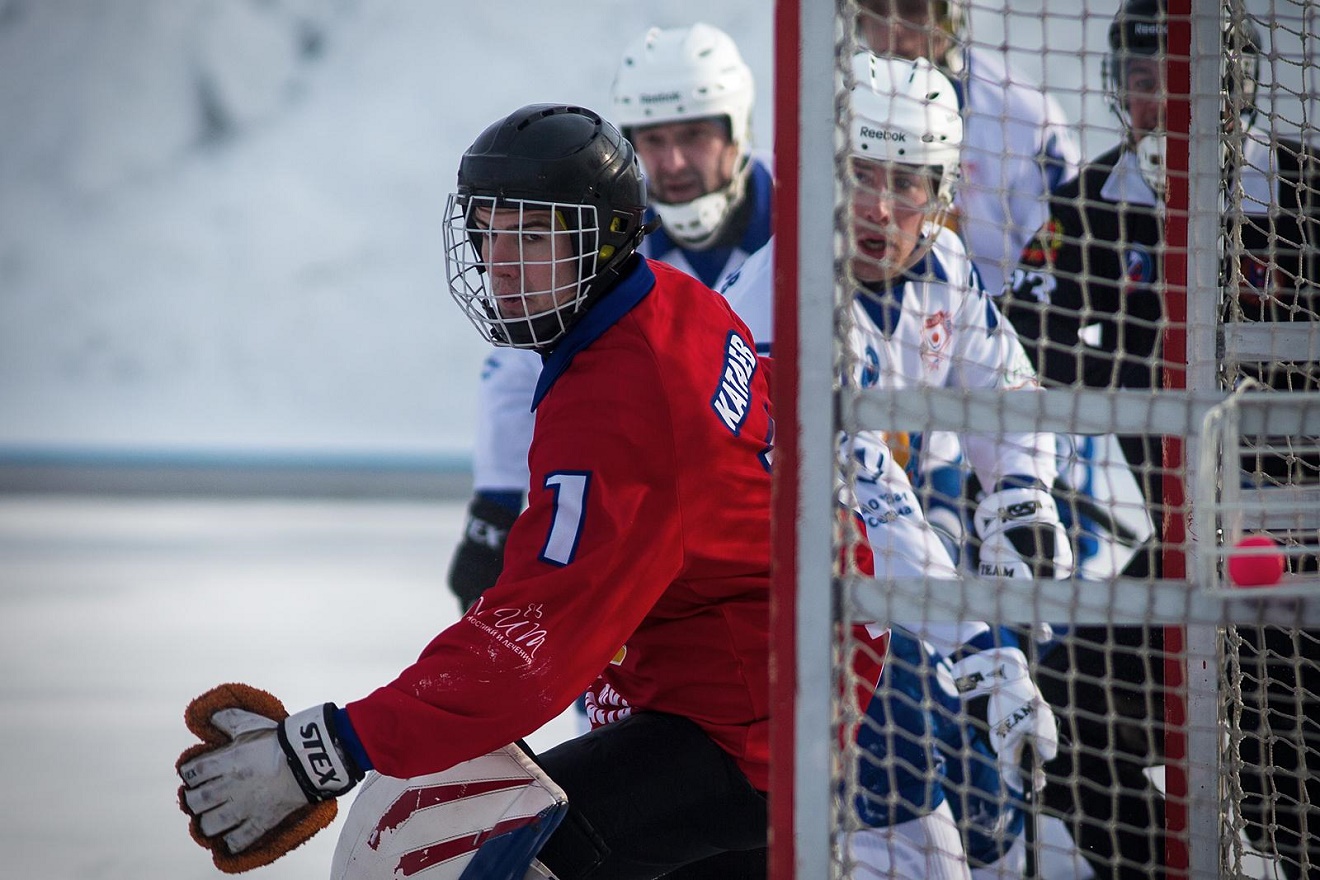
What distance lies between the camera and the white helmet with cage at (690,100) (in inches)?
127

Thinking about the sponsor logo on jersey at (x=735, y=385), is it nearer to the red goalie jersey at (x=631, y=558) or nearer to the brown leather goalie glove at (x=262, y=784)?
the red goalie jersey at (x=631, y=558)

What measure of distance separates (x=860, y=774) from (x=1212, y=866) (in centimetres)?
51

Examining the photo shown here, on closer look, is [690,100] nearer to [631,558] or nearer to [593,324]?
[593,324]

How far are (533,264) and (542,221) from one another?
0.07 metres

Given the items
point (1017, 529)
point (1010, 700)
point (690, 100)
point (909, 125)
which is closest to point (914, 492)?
point (1017, 529)

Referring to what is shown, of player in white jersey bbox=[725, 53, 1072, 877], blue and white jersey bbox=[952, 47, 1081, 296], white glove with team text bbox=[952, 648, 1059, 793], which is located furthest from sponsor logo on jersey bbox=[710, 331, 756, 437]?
blue and white jersey bbox=[952, 47, 1081, 296]

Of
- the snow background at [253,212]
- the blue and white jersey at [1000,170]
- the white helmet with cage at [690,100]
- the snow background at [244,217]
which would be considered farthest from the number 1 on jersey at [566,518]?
the snow background at [244,217]

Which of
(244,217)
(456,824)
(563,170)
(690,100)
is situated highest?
(244,217)

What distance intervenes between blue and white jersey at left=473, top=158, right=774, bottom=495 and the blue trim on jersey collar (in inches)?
50.8

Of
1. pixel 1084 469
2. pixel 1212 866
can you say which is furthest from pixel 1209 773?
pixel 1084 469

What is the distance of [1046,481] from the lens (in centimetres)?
255

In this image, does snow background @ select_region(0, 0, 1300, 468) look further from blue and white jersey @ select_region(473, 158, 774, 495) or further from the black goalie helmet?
the black goalie helmet

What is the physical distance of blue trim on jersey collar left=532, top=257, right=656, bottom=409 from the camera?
168cm

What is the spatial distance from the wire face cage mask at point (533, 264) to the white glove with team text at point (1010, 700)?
2.89 ft
